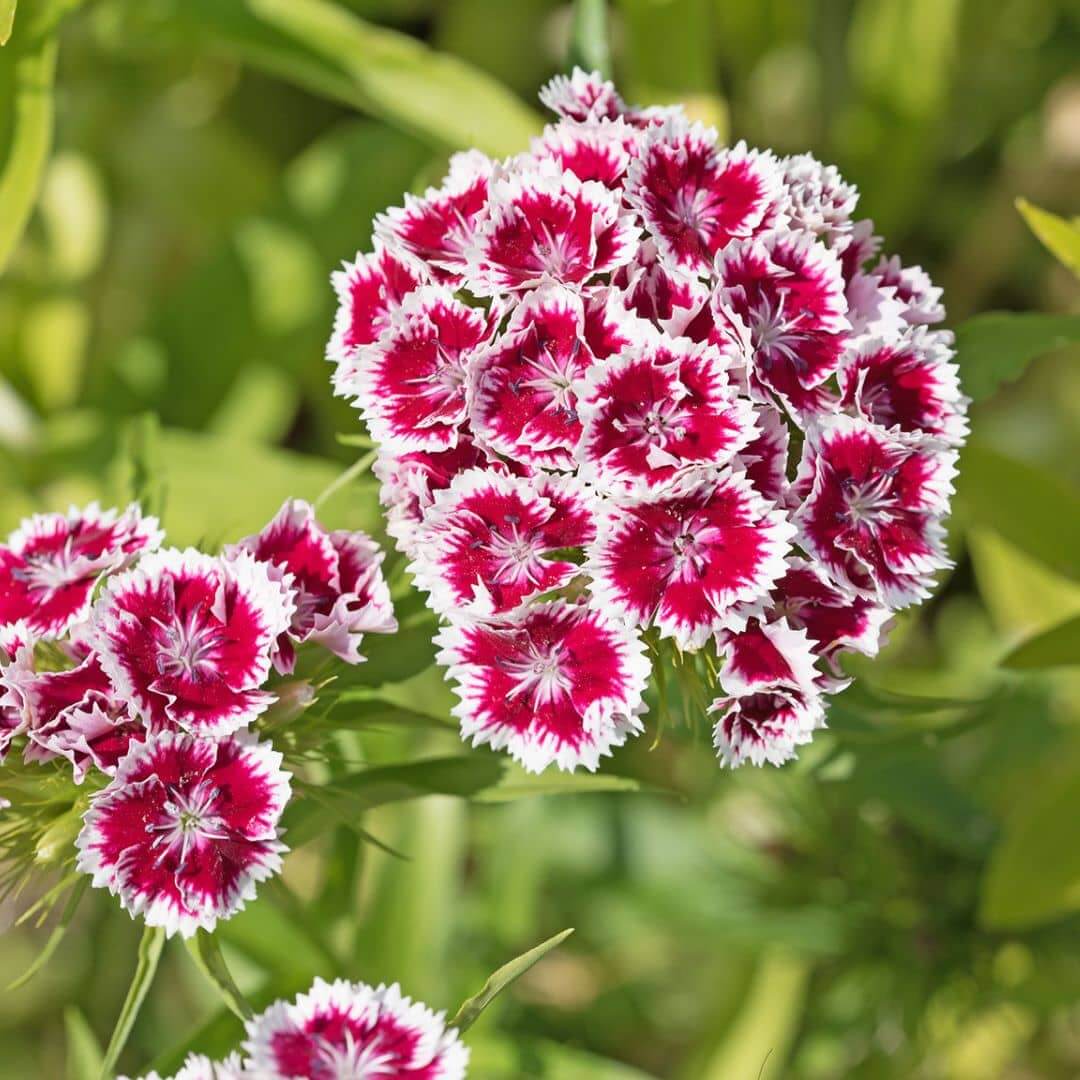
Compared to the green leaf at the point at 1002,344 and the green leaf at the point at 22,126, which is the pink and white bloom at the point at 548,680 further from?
the green leaf at the point at 22,126

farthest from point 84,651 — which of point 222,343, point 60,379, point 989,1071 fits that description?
point 989,1071

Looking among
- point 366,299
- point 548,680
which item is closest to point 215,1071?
point 548,680

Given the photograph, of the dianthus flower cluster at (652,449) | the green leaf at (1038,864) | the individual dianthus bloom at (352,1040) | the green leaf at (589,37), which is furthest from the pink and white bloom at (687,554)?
the green leaf at (1038,864)

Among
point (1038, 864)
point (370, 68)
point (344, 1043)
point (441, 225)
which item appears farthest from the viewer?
point (370, 68)

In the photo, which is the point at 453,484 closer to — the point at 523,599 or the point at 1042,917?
the point at 523,599

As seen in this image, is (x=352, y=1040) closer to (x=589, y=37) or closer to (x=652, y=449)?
(x=652, y=449)

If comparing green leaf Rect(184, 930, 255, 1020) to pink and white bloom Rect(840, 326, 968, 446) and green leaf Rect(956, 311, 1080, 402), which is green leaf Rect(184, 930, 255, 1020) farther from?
green leaf Rect(956, 311, 1080, 402)
